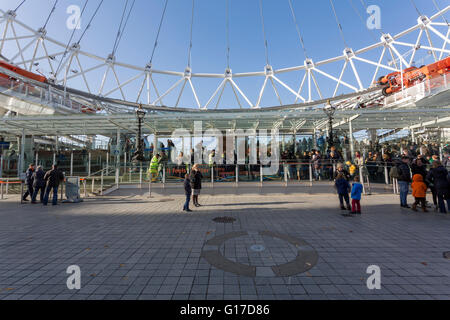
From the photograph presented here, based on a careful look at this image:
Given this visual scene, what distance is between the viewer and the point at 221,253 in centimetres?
414

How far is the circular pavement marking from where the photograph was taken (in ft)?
11.0

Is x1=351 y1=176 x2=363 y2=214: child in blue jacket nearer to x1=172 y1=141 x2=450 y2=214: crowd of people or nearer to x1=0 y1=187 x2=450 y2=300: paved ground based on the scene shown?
x1=172 y1=141 x2=450 y2=214: crowd of people

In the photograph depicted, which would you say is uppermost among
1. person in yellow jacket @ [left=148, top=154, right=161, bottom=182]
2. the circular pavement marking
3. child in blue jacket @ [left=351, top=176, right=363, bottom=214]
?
person in yellow jacket @ [left=148, top=154, right=161, bottom=182]

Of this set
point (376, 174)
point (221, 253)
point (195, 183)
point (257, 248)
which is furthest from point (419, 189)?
point (195, 183)

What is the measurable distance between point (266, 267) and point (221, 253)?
3.34 ft

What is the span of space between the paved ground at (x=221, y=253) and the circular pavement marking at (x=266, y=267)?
0.12 ft

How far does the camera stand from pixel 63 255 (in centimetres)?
417

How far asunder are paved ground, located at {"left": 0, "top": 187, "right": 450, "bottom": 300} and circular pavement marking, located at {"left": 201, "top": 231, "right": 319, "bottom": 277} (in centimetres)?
4

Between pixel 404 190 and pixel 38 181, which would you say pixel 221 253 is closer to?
pixel 404 190

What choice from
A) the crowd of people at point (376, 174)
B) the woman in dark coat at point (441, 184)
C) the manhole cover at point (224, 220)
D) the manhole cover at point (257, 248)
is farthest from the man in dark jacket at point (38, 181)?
the woman in dark coat at point (441, 184)

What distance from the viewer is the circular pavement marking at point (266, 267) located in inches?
132

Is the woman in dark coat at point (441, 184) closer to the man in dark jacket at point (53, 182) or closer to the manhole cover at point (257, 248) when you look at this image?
the manhole cover at point (257, 248)

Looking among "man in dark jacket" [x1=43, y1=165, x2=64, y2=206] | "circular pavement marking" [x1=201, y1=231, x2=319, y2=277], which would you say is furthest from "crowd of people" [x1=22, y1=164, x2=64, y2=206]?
"circular pavement marking" [x1=201, y1=231, x2=319, y2=277]
